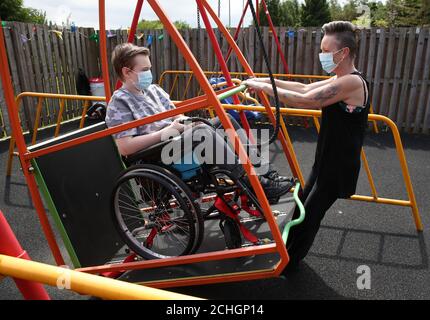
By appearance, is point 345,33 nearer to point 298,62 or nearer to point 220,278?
point 220,278

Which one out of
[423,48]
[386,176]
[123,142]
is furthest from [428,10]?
[123,142]

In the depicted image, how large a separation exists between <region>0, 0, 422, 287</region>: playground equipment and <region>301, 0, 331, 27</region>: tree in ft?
89.5

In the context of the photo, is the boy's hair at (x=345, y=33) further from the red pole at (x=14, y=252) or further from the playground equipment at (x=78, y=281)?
the red pole at (x=14, y=252)

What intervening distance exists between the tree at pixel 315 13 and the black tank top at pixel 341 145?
2728 cm

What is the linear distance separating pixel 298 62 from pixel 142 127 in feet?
17.3

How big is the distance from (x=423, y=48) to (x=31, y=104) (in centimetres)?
696

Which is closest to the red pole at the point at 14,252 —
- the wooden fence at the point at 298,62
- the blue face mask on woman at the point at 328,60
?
the blue face mask on woman at the point at 328,60

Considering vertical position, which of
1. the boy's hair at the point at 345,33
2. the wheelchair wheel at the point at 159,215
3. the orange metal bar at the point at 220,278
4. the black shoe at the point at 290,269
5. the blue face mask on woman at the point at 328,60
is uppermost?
the boy's hair at the point at 345,33

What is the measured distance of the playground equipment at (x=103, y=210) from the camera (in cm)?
184

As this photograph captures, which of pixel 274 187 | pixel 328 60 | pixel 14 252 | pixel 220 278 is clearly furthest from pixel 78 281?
pixel 328 60

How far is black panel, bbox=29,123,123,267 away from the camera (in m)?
2.21

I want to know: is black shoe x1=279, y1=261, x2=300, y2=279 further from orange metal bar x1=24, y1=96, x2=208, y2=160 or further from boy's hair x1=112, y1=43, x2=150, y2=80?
boy's hair x1=112, y1=43, x2=150, y2=80

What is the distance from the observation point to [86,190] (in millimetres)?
2441

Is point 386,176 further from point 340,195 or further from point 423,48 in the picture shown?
point 423,48
